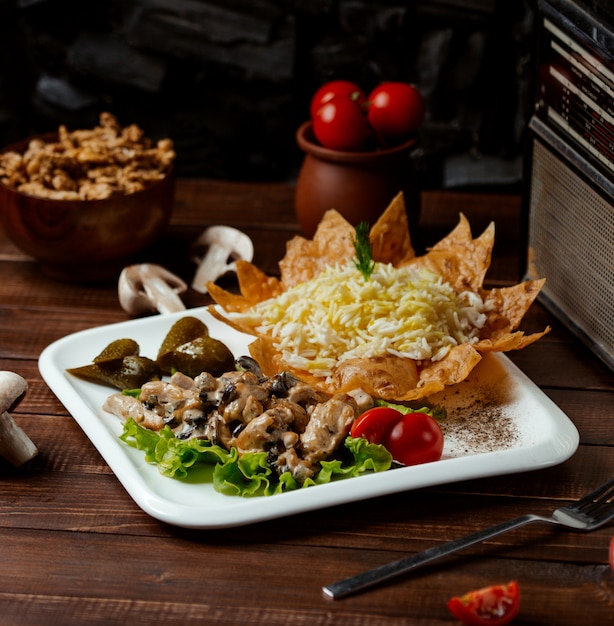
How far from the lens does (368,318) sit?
2.10 metres

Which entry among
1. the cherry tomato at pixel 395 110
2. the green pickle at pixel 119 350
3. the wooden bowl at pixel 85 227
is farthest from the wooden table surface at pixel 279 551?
the cherry tomato at pixel 395 110

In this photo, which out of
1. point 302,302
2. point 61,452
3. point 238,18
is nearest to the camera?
point 61,452

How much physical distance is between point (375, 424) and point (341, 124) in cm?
103

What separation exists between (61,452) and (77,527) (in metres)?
0.25

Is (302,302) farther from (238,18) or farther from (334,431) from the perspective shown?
(238,18)

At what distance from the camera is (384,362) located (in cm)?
200

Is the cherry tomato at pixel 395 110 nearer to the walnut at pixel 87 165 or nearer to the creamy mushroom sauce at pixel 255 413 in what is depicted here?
the walnut at pixel 87 165

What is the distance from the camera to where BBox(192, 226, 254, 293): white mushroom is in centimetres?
262

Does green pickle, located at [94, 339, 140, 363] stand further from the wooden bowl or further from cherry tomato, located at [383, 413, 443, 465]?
cherry tomato, located at [383, 413, 443, 465]

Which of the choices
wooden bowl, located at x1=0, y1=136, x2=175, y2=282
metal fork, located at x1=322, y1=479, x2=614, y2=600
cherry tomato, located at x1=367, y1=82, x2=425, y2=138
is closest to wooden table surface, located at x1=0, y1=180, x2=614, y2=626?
metal fork, located at x1=322, y1=479, x2=614, y2=600

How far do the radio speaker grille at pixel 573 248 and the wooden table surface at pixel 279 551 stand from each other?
22 cm

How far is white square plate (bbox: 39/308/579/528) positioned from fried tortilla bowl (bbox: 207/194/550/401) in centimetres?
7

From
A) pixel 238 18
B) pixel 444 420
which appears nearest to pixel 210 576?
pixel 444 420

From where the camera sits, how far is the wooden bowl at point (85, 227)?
245 cm
